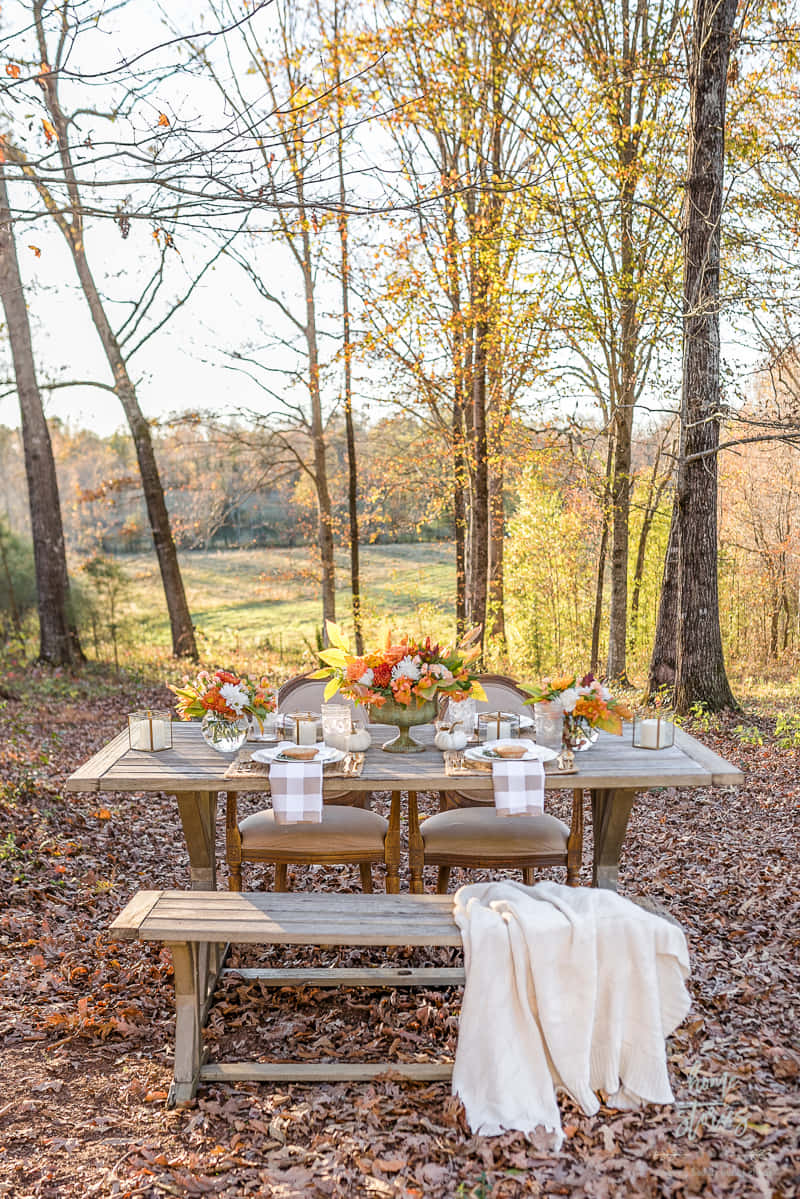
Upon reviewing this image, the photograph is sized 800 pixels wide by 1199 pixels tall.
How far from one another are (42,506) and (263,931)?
8.47 m

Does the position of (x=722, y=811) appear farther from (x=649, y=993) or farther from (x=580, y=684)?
(x=649, y=993)

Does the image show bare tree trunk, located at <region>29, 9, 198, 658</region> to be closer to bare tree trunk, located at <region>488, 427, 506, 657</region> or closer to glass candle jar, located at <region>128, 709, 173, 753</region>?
bare tree trunk, located at <region>488, 427, 506, 657</region>

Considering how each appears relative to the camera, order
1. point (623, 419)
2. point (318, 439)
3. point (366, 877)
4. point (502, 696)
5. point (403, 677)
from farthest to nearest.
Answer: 1. point (318, 439)
2. point (623, 419)
3. point (502, 696)
4. point (366, 877)
5. point (403, 677)

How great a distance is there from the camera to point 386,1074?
263 cm

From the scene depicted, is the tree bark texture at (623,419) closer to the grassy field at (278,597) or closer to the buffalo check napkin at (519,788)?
the grassy field at (278,597)

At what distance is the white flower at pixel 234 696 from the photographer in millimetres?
3248

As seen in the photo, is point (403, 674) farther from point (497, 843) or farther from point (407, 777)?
point (497, 843)

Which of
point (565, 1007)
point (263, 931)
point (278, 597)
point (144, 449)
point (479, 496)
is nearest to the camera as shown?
point (565, 1007)

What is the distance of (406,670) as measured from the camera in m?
3.06

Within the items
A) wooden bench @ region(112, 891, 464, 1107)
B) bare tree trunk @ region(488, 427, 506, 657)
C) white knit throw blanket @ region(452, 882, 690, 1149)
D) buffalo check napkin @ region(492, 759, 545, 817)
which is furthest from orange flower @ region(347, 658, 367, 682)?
bare tree trunk @ region(488, 427, 506, 657)

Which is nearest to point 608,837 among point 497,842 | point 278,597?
point 497,842

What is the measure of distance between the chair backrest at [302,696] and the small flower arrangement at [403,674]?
103 cm

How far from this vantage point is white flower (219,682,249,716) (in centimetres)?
325

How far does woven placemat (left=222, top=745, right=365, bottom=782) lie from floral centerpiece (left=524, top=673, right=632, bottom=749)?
0.71 metres
